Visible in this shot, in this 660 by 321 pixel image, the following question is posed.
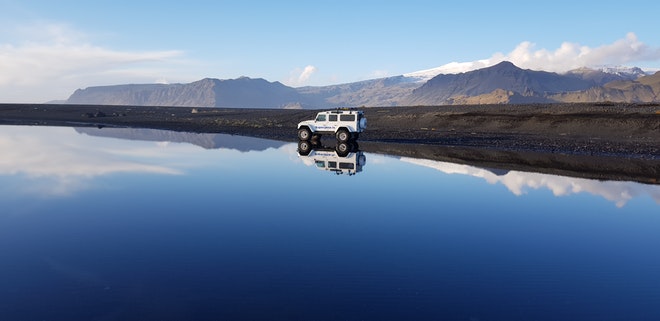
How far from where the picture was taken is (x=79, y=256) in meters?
9.19

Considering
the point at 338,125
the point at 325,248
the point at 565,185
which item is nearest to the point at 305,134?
the point at 338,125

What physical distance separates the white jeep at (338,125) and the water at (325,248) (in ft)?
52.0

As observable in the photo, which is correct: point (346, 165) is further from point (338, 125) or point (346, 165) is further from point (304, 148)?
point (338, 125)

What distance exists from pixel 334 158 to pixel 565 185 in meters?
11.6

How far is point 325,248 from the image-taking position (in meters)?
9.94

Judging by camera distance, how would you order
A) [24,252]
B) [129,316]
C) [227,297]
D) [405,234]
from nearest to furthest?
[129,316] → [227,297] → [24,252] → [405,234]

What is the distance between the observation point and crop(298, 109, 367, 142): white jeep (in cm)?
3522

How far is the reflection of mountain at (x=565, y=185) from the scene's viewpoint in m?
16.8

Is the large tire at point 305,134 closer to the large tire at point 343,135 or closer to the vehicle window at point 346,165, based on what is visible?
the large tire at point 343,135

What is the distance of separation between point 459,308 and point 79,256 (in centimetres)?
678

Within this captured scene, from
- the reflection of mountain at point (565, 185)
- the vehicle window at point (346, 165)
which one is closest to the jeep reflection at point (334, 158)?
the vehicle window at point (346, 165)

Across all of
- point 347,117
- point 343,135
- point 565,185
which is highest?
point 347,117

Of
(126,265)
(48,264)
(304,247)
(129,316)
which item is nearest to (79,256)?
(48,264)

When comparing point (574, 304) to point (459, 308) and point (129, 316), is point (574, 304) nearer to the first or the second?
point (459, 308)
